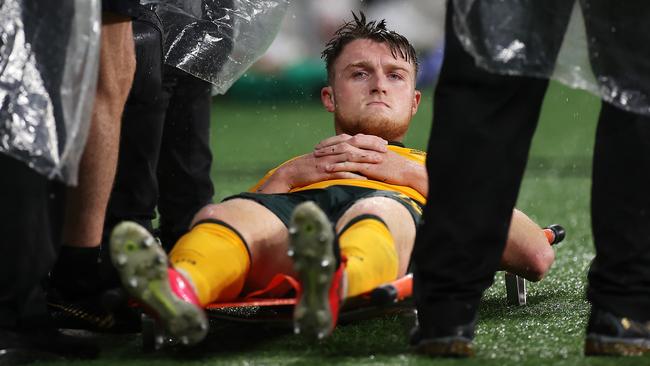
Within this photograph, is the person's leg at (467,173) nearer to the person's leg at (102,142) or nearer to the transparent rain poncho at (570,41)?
the transparent rain poncho at (570,41)

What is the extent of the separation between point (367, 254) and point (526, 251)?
69cm

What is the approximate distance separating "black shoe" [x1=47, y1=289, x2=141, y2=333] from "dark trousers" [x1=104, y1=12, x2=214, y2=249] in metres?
0.52

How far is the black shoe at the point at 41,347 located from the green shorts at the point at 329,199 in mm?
539

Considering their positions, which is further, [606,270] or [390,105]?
[390,105]

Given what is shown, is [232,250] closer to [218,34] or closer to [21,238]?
[21,238]

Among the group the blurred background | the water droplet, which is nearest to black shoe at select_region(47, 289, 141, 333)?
the water droplet

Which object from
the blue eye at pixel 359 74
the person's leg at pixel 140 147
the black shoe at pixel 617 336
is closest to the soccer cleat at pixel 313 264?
the black shoe at pixel 617 336

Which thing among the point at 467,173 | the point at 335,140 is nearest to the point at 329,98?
the point at 335,140

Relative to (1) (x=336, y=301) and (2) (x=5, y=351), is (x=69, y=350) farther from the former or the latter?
(1) (x=336, y=301)

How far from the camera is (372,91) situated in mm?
3447

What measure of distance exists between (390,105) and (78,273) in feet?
3.22

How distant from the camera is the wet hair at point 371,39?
3.55 metres

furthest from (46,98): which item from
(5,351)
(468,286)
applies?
(468,286)

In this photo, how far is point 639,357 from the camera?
254 centimetres
